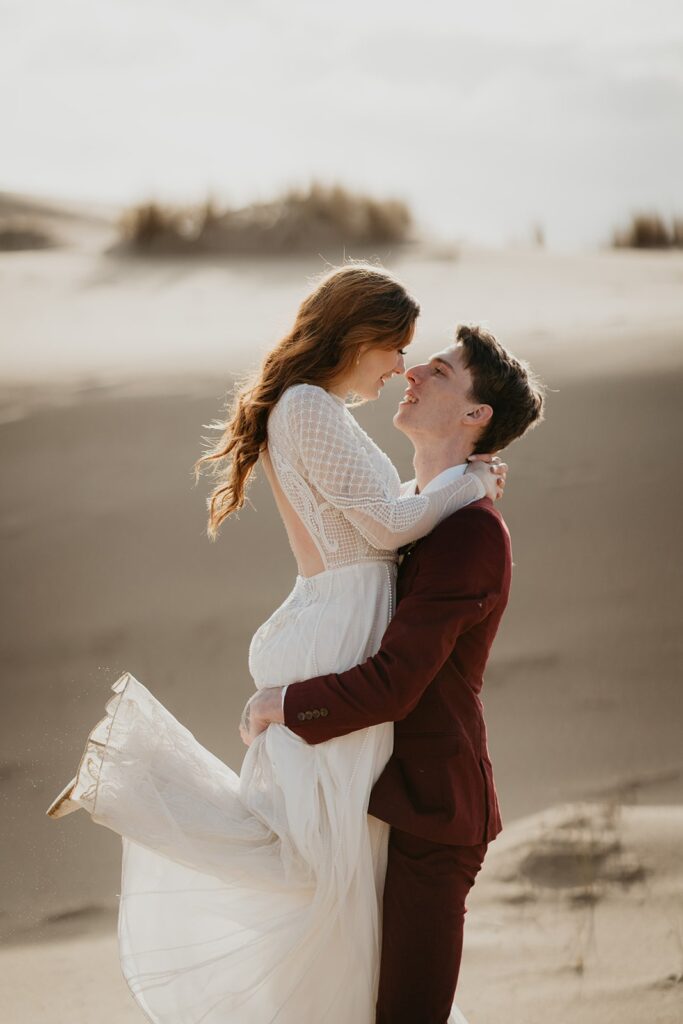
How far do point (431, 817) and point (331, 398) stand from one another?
1.03m

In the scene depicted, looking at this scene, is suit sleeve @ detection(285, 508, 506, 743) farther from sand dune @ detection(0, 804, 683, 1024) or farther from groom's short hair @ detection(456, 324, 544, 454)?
sand dune @ detection(0, 804, 683, 1024)

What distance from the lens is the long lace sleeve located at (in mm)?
2914

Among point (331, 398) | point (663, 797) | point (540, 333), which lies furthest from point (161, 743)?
point (540, 333)

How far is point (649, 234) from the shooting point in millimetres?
16750

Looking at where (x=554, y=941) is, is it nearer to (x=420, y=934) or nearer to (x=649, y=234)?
(x=420, y=934)

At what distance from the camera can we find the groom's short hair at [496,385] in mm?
3191

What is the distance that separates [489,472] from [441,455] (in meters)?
0.15

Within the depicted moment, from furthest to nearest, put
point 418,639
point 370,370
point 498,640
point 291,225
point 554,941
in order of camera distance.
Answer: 1. point 291,225
2. point 498,640
3. point 554,941
4. point 370,370
5. point 418,639

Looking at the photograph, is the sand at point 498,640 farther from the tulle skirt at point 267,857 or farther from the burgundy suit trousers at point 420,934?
the burgundy suit trousers at point 420,934

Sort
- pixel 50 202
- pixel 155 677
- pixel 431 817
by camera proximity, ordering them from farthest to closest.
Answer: pixel 50 202
pixel 155 677
pixel 431 817

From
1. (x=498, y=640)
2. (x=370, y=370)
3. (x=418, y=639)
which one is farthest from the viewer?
(x=498, y=640)

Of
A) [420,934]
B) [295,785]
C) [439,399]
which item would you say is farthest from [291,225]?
[420,934]

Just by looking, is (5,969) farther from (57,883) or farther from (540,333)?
(540,333)

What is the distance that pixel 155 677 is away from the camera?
7.10m
